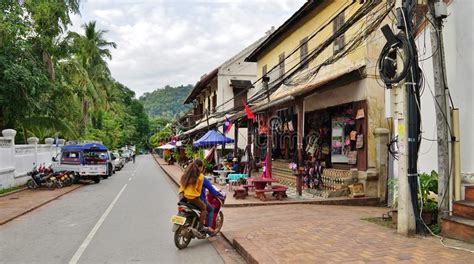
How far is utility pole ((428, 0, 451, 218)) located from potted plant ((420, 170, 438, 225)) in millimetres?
254

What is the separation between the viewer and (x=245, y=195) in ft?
46.5

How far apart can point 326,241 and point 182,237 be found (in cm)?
249

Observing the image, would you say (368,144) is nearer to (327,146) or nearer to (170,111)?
(327,146)

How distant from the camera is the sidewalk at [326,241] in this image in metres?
6.17

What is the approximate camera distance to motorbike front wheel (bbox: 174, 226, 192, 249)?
7.55 m

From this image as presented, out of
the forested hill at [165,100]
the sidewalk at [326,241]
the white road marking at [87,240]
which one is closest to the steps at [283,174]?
the sidewalk at [326,241]

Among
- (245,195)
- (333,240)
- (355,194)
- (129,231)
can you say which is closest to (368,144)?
(355,194)

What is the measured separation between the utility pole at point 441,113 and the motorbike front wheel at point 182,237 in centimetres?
446

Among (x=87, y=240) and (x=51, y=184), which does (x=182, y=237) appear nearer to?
(x=87, y=240)

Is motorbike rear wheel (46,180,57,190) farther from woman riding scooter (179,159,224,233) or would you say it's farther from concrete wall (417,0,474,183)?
concrete wall (417,0,474,183)

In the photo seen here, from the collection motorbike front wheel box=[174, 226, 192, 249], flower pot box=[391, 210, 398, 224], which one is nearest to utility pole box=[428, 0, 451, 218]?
flower pot box=[391, 210, 398, 224]

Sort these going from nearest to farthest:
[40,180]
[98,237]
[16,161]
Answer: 1. [98,237]
2. [40,180]
3. [16,161]

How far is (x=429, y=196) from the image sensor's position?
858 cm

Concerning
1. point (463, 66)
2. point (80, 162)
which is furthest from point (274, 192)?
point (80, 162)
